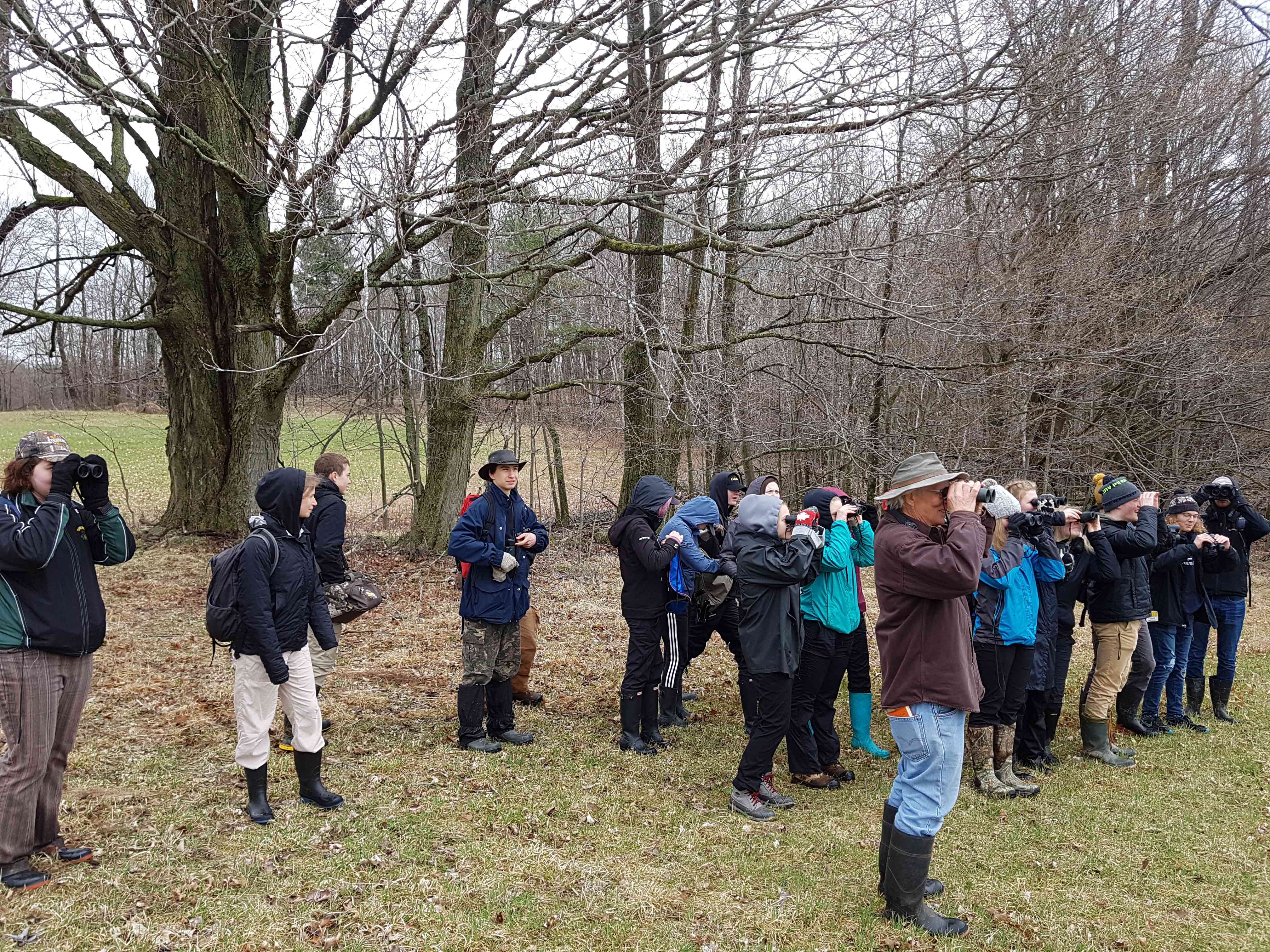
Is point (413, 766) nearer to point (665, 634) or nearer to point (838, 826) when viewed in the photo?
point (665, 634)

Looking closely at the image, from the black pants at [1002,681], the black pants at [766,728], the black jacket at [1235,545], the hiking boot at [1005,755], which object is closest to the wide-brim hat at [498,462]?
the black pants at [766,728]

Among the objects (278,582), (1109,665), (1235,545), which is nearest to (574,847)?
(278,582)

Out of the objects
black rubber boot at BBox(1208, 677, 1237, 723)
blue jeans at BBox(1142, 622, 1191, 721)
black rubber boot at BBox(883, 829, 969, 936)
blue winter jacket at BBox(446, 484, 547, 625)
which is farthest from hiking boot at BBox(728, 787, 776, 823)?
black rubber boot at BBox(1208, 677, 1237, 723)

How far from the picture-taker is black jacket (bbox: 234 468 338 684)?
421cm

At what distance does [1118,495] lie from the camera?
19.7 ft

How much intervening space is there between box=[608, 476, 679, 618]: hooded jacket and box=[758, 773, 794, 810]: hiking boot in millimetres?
1329

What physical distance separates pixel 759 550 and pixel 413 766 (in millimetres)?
2719

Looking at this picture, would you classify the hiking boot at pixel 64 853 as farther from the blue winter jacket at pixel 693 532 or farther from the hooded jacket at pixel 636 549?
the blue winter jacket at pixel 693 532

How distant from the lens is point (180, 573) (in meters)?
10.2

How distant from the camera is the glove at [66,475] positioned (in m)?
3.84

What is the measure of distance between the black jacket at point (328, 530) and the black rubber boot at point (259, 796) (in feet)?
4.44

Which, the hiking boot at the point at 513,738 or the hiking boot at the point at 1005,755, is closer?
the hiking boot at the point at 1005,755

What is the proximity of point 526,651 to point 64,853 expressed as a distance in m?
3.40

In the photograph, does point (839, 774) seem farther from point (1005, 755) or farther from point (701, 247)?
point (701, 247)
